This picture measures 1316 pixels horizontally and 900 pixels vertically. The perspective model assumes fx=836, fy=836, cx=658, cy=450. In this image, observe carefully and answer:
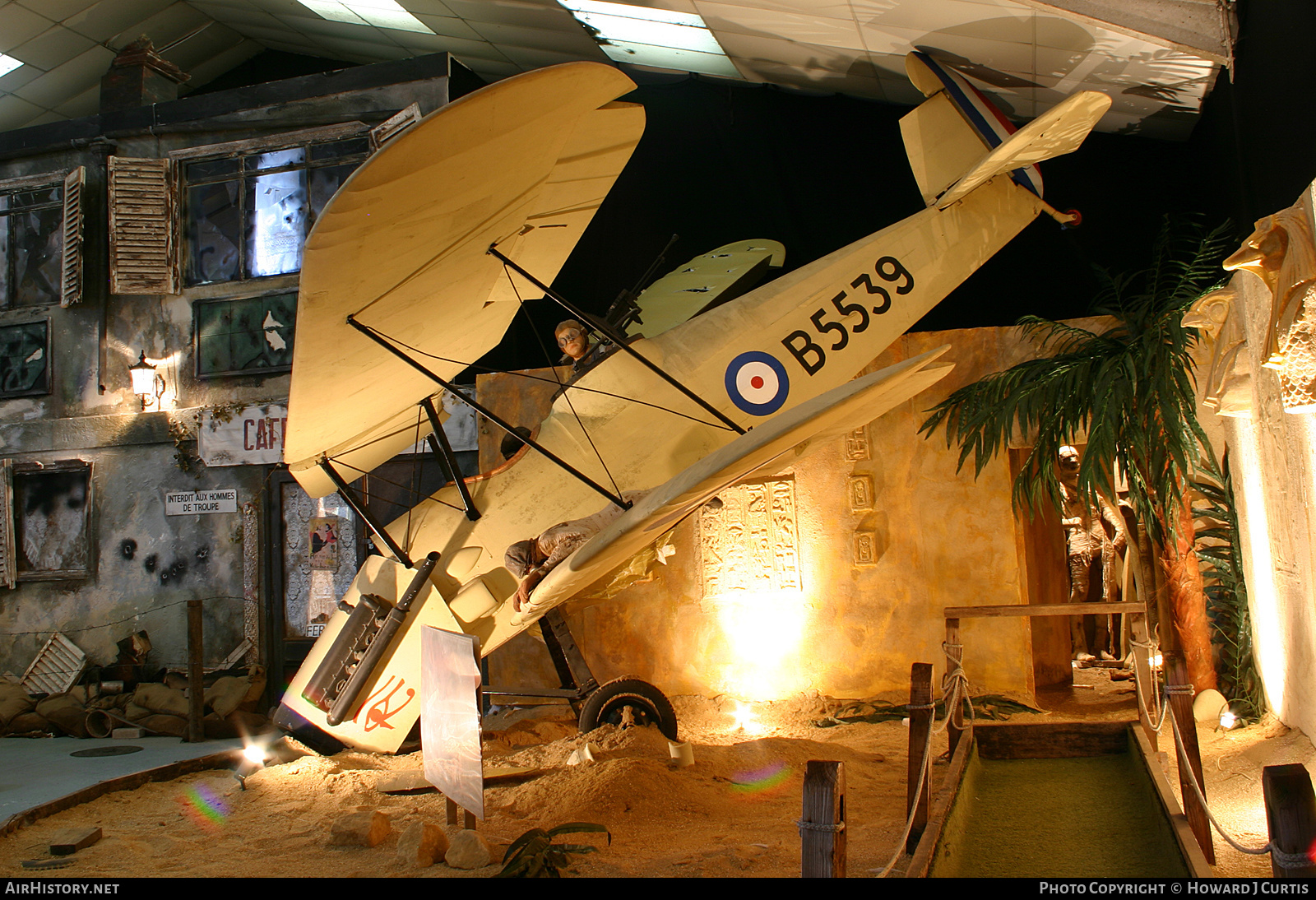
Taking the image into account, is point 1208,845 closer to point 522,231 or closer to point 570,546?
point 570,546

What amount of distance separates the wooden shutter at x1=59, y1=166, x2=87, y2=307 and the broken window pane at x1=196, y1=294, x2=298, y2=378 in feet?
4.41

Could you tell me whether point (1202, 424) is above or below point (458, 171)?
below

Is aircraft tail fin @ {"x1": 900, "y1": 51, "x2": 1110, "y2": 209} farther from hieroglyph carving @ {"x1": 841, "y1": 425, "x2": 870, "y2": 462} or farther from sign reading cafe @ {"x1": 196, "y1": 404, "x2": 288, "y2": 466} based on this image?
Answer: sign reading cafe @ {"x1": 196, "y1": 404, "x2": 288, "y2": 466}

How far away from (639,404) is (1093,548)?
169 inches

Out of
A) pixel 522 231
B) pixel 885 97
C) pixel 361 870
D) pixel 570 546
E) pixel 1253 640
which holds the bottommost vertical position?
pixel 361 870

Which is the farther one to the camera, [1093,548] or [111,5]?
[111,5]

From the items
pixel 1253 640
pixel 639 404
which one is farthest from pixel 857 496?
pixel 1253 640

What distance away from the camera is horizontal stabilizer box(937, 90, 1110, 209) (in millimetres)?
4020

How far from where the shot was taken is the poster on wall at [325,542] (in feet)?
25.2

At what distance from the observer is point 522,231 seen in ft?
12.9

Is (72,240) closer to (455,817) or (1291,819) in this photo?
(455,817)

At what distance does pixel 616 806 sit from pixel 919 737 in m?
1.60

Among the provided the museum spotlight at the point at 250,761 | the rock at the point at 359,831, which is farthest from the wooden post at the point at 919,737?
the museum spotlight at the point at 250,761

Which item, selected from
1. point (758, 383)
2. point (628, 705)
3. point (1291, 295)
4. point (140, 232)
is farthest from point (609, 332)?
point (140, 232)
